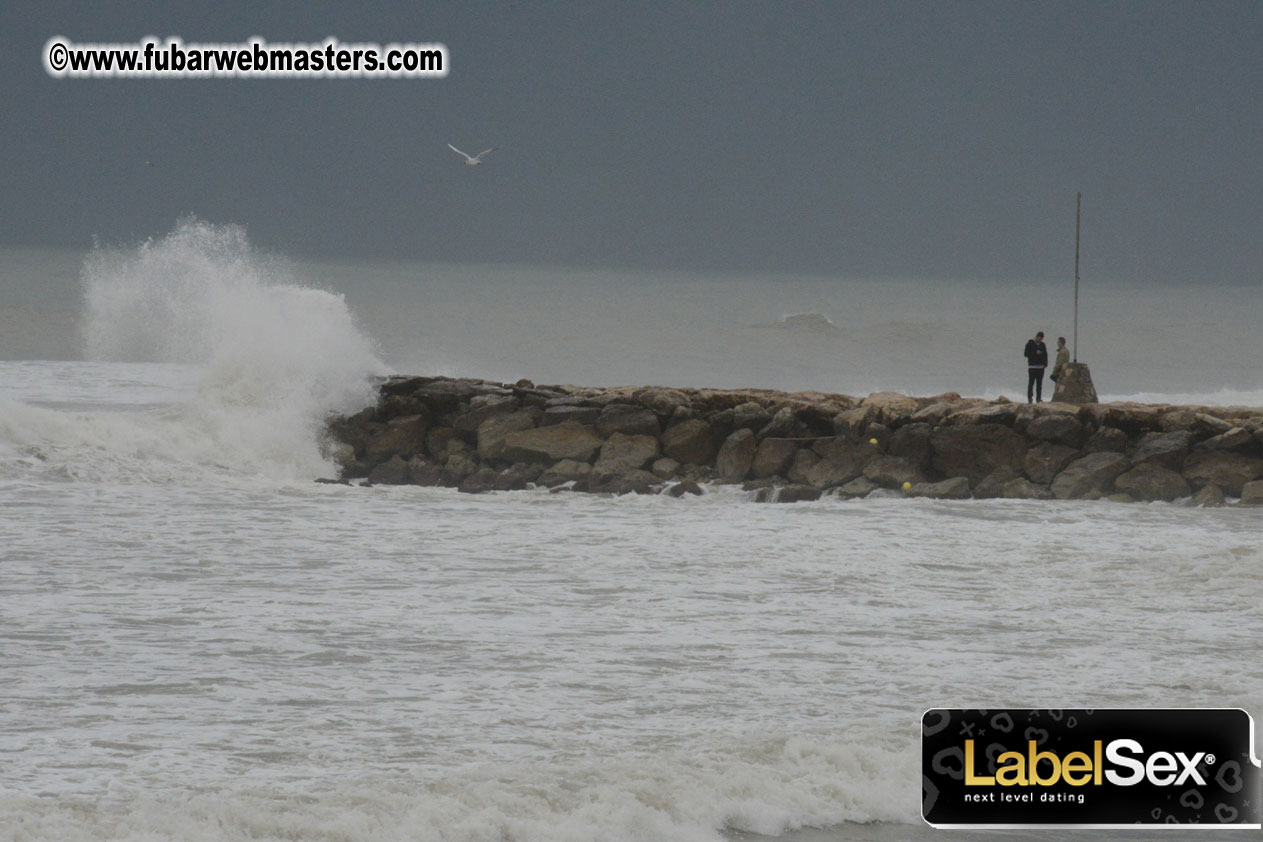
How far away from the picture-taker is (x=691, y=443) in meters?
16.0

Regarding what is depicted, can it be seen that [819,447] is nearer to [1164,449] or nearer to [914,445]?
[914,445]

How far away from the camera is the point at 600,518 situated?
1327 cm

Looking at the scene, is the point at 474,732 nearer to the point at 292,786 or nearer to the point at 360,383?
the point at 292,786

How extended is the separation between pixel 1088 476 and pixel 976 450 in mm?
1248

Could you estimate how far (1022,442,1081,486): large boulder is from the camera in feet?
50.1

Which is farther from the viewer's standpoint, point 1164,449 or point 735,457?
point 735,457

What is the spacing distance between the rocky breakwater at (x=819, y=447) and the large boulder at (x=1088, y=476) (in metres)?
0.01

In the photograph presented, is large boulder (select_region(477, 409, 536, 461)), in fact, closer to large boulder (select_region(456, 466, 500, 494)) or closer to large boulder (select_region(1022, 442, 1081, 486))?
large boulder (select_region(456, 466, 500, 494))

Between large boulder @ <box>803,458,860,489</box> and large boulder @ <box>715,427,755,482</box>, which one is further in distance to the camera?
large boulder @ <box>715,427,755,482</box>

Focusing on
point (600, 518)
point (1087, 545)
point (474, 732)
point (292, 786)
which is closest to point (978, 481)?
point (1087, 545)

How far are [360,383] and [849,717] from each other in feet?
41.6

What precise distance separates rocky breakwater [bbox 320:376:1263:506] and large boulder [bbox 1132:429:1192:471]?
0.06 feet

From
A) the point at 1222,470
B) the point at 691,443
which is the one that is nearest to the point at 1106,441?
the point at 1222,470

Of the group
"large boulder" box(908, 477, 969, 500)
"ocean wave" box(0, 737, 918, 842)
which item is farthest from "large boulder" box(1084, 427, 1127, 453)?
"ocean wave" box(0, 737, 918, 842)
